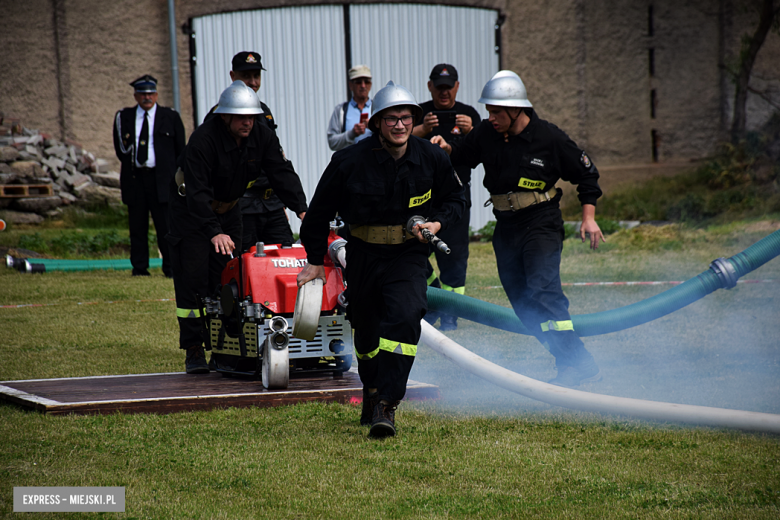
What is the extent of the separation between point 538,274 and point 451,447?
1.60 metres

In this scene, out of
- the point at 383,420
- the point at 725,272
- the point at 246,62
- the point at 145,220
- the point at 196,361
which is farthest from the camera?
the point at 145,220

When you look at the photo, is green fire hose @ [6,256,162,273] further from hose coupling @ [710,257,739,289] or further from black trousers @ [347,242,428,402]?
hose coupling @ [710,257,739,289]

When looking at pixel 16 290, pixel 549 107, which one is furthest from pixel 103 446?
pixel 549 107

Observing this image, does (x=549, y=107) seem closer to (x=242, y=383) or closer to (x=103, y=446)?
(x=242, y=383)

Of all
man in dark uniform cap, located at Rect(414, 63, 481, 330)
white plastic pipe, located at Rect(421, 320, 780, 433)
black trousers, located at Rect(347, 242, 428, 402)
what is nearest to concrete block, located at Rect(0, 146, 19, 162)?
man in dark uniform cap, located at Rect(414, 63, 481, 330)

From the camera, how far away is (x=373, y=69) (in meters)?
14.7

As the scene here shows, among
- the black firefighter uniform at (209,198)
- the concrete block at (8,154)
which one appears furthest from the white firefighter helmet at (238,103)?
the concrete block at (8,154)

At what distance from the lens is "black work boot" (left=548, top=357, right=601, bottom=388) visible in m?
4.98

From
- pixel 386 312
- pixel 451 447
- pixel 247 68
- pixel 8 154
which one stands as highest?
pixel 247 68

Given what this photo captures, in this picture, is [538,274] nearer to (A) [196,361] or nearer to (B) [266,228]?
(A) [196,361]

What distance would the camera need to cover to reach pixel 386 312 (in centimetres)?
433

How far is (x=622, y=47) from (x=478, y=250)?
5699mm

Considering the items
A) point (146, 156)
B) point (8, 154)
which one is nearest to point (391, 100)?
point (146, 156)

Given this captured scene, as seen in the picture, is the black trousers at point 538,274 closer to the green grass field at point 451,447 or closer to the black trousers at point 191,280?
the green grass field at point 451,447
